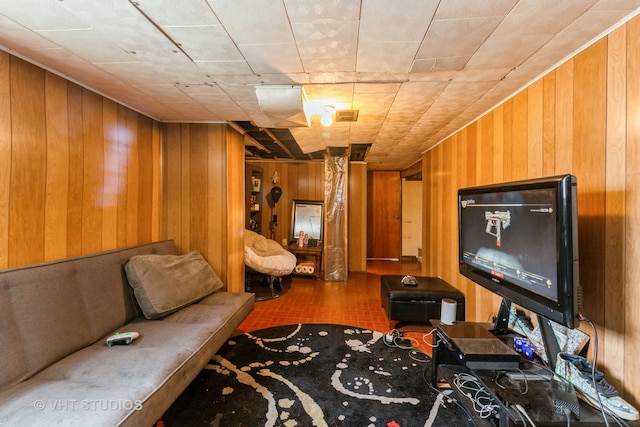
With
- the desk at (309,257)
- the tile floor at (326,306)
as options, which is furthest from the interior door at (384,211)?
the desk at (309,257)

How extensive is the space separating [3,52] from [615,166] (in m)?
3.39

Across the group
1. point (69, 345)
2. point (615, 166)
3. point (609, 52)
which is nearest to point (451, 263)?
point (615, 166)

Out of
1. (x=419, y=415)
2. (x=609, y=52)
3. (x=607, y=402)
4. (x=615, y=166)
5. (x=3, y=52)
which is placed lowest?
(x=419, y=415)

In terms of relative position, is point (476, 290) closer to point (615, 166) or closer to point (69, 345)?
point (615, 166)

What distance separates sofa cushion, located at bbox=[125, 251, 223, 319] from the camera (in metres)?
2.10

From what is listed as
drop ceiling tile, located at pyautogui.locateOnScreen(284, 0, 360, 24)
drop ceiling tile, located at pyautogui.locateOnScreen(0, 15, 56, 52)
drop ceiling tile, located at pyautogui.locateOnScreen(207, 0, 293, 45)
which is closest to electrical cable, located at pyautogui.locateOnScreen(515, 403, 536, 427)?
drop ceiling tile, located at pyautogui.locateOnScreen(284, 0, 360, 24)

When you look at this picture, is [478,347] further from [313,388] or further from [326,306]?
[326,306]

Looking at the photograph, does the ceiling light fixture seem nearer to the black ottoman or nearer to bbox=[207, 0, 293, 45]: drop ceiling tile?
bbox=[207, 0, 293, 45]: drop ceiling tile

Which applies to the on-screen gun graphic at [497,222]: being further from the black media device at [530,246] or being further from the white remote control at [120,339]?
the white remote control at [120,339]

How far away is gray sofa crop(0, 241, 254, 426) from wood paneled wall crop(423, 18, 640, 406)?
2255 mm

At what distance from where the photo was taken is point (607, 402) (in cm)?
119

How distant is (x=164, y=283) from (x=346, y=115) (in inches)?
88.8

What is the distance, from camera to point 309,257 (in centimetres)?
516

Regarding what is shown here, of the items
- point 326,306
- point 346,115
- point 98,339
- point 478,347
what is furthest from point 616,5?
point 326,306
